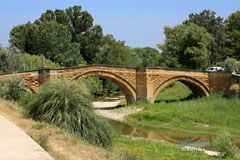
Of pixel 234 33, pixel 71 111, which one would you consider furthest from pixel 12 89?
pixel 234 33

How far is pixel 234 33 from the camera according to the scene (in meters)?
50.0

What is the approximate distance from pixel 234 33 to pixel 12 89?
40463mm

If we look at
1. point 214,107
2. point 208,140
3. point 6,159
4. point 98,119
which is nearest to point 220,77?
point 214,107

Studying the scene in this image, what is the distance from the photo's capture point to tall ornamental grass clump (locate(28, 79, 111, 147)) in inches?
373

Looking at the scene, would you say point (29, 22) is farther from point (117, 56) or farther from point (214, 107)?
point (214, 107)

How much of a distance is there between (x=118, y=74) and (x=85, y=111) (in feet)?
58.2

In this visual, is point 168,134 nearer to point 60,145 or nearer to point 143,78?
point 143,78

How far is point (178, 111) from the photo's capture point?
24062mm

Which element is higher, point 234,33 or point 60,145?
point 234,33

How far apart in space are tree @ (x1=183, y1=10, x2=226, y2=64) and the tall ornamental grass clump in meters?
48.6

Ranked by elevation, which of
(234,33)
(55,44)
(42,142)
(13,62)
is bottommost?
(42,142)

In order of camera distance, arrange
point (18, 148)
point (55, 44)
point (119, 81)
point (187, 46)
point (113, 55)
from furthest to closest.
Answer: point (113, 55), point (55, 44), point (187, 46), point (119, 81), point (18, 148)

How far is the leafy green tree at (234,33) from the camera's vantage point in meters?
50.3

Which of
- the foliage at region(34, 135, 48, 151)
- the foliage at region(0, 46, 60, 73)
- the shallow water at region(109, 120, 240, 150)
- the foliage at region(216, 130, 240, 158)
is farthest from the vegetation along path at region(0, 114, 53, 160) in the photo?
A: the foliage at region(0, 46, 60, 73)
